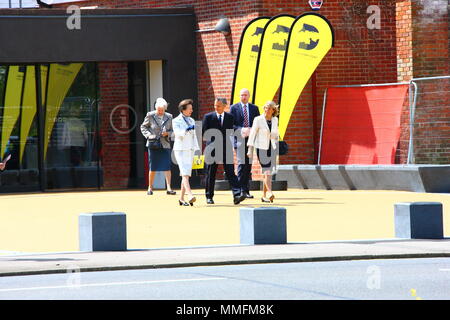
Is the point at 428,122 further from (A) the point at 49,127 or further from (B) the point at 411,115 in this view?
(A) the point at 49,127

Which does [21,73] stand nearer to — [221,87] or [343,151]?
[221,87]

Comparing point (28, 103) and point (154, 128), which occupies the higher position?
point (28, 103)

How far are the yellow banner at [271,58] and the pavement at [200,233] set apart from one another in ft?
8.16

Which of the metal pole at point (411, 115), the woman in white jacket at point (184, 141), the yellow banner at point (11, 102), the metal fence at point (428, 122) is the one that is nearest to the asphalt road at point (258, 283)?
the woman in white jacket at point (184, 141)

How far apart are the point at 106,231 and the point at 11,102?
13231 millimetres

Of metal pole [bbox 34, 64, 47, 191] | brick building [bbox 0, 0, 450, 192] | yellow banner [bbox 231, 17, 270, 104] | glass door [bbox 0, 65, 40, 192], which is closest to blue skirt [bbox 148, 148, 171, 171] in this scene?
yellow banner [bbox 231, 17, 270, 104]

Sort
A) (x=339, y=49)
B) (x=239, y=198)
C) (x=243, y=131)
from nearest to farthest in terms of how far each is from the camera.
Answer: (x=239, y=198) < (x=243, y=131) < (x=339, y=49)

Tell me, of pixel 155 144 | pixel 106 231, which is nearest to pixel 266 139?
pixel 155 144

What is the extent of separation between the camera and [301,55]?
2367 centimetres

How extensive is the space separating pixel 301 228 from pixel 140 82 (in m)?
12.4

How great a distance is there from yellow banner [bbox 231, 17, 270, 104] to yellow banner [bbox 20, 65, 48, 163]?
16.3 feet

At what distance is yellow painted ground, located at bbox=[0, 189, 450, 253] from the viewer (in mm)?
14609

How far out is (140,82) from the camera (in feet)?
89.8

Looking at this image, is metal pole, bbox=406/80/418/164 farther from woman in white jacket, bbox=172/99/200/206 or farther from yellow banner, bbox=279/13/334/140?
woman in white jacket, bbox=172/99/200/206
